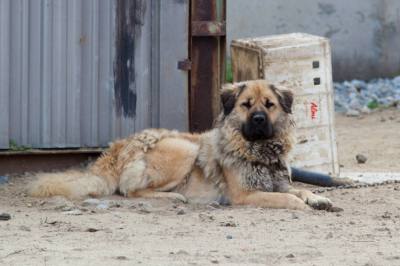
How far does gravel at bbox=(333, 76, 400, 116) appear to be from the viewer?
15.7 m

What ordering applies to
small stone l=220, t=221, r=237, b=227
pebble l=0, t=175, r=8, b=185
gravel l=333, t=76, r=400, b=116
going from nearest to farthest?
small stone l=220, t=221, r=237, b=227 < pebble l=0, t=175, r=8, b=185 < gravel l=333, t=76, r=400, b=116

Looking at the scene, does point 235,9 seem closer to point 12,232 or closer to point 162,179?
point 162,179

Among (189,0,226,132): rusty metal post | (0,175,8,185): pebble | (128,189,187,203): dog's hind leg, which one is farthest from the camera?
(189,0,226,132): rusty metal post

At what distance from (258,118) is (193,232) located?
1.68 m

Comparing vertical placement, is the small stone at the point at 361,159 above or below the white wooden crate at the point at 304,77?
below

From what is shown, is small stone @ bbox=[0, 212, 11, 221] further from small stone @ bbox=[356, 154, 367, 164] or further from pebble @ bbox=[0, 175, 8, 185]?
small stone @ bbox=[356, 154, 367, 164]

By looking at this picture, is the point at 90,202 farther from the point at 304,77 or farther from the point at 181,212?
the point at 304,77

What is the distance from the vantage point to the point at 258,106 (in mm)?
9172

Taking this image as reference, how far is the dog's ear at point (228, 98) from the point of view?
366 inches

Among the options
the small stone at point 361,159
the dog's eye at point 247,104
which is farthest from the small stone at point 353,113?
the dog's eye at point 247,104

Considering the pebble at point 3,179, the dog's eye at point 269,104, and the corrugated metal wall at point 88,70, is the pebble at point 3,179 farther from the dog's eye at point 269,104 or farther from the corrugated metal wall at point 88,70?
the dog's eye at point 269,104

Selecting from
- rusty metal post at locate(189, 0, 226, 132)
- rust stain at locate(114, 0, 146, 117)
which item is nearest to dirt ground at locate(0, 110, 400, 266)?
rust stain at locate(114, 0, 146, 117)

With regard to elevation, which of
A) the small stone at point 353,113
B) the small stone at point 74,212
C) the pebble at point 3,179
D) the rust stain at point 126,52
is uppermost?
the rust stain at point 126,52

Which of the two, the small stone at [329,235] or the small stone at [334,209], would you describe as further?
the small stone at [334,209]
